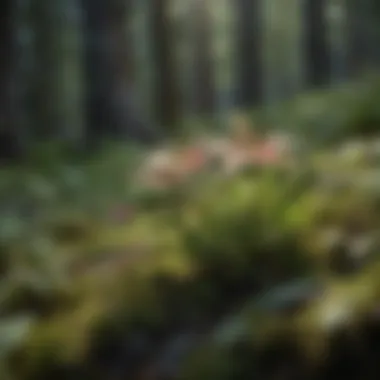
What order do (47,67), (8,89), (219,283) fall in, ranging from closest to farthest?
1. (219,283)
2. (8,89)
3. (47,67)

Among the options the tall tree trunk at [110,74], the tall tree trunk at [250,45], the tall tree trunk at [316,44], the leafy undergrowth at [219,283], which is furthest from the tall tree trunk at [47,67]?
the leafy undergrowth at [219,283]

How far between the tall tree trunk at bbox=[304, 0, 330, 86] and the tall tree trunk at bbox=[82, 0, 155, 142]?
12.7 ft

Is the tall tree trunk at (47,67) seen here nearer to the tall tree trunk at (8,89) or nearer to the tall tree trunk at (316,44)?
the tall tree trunk at (316,44)

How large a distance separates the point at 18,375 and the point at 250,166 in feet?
5.88

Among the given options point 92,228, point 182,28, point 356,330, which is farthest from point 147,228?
point 182,28

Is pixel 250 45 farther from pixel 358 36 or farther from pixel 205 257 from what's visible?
pixel 205 257

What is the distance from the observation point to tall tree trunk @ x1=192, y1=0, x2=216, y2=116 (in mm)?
17281

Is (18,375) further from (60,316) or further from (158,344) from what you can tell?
(158,344)

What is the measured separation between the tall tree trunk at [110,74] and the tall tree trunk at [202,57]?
7.87m

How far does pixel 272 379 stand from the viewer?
12.6 feet

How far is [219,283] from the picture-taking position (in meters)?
4.38

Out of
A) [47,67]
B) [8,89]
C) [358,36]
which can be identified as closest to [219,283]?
[8,89]

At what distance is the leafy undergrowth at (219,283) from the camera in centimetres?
383

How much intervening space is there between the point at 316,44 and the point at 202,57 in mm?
5354
